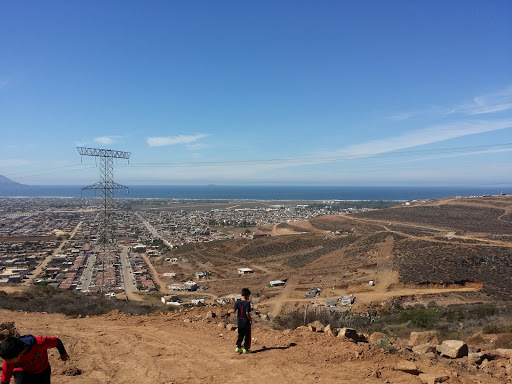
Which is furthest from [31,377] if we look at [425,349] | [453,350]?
[453,350]

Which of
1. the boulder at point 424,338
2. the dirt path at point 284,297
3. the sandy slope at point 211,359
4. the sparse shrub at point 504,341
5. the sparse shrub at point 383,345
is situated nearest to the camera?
the sandy slope at point 211,359

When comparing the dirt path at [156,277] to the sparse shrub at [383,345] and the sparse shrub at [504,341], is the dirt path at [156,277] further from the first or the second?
the sparse shrub at [504,341]

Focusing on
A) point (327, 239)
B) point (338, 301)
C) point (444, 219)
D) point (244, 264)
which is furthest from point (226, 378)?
point (444, 219)

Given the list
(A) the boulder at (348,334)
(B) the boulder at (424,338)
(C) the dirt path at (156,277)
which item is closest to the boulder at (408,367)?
(A) the boulder at (348,334)

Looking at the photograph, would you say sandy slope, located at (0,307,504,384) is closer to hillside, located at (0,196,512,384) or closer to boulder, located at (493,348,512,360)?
hillside, located at (0,196,512,384)

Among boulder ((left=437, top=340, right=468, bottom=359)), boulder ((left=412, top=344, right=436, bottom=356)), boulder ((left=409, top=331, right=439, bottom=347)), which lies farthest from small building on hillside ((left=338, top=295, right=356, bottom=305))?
boulder ((left=437, top=340, right=468, bottom=359))

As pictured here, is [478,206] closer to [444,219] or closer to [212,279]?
[444,219]

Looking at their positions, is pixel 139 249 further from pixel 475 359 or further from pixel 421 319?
pixel 475 359
